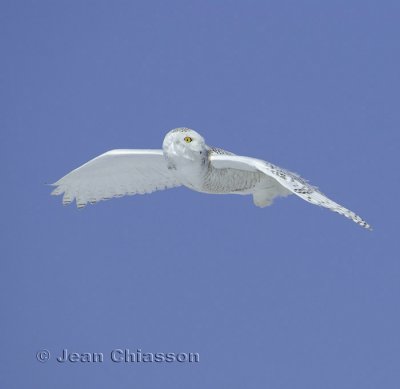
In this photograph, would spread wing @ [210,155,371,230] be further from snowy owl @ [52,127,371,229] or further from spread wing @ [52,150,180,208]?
spread wing @ [52,150,180,208]

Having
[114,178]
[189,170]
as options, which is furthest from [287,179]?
[114,178]

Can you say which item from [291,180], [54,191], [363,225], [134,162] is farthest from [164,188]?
[363,225]

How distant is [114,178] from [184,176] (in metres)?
1.70

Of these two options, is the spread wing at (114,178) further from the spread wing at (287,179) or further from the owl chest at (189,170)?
the spread wing at (287,179)

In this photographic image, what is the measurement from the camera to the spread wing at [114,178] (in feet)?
38.9

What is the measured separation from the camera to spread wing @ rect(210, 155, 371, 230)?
993 cm

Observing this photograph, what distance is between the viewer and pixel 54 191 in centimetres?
1244

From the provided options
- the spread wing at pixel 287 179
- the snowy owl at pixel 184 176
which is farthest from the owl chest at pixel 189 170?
the spread wing at pixel 287 179

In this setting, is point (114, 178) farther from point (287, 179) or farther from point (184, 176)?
point (287, 179)

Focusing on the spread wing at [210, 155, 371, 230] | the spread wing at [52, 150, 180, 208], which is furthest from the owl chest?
the spread wing at [52, 150, 180, 208]

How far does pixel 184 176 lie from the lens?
10781 mm

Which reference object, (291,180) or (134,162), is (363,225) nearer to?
(291,180)

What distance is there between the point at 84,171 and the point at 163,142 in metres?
1.81

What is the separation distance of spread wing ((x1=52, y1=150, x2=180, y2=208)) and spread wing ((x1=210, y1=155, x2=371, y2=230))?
1121mm
